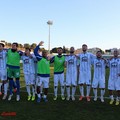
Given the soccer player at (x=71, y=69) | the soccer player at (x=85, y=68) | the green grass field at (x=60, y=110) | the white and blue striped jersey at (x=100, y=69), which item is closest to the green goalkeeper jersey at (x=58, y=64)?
the soccer player at (x=71, y=69)

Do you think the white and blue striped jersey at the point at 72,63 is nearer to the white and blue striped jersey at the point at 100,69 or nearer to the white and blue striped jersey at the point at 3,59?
the white and blue striped jersey at the point at 100,69

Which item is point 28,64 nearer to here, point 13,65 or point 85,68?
point 13,65

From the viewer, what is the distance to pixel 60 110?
923 centimetres

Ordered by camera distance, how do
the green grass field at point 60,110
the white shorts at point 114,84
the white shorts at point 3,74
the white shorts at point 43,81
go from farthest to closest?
the white shorts at point 3,74 → the white shorts at point 43,81 → the white shorts at point 114,84 → the green grass field at point 60,110

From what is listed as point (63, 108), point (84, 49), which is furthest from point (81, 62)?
point (63, 108)

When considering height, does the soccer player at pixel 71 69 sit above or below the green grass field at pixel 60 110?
above

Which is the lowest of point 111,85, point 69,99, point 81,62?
point 69,99

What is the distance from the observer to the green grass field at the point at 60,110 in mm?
8305

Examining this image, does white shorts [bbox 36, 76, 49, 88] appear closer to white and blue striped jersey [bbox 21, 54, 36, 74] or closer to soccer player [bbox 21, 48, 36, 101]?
soccer player [bbox 21, 48, 36, 101]

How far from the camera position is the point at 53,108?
9.55 metres

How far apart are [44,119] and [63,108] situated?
1670mm

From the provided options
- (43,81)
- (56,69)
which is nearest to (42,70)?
(43,81)

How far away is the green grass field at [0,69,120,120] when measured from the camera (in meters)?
8.30

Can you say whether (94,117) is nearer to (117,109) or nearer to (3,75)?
(117,109)
